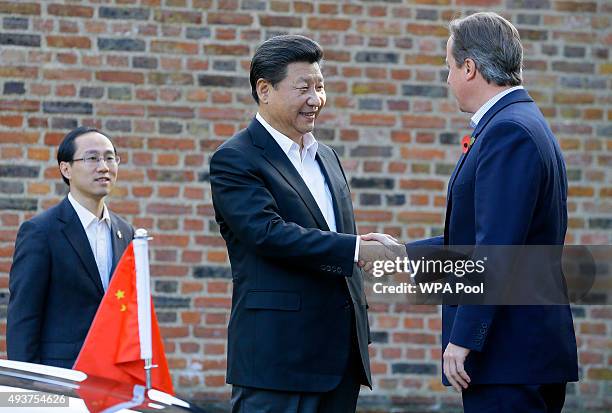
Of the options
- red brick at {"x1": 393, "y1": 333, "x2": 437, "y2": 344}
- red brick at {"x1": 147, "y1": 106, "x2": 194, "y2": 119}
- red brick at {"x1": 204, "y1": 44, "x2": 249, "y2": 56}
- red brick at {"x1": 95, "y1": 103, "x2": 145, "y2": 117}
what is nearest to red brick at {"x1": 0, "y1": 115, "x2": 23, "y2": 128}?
red brick at {"x1": 95, "y1": 103, "x2": 145, "y2": 117}

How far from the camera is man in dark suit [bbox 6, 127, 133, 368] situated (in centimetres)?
502

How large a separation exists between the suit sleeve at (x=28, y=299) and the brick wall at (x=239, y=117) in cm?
163

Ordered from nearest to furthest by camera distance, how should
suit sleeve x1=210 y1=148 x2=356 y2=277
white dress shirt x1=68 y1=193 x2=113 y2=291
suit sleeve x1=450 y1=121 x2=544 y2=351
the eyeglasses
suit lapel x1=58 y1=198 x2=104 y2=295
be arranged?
suit sleeve x1=450 y1=121 x2=544 y2=351
suit sleeve x1=210 y1=148 x2=356 y2=277
suit lapel x1=58 y1=198 x2=104 y2=295
white dress shirt x1=68 y1=193 x2=113 y2=291
the eyeglasses

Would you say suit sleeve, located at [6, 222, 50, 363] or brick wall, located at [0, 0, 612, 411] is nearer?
suit sleeve, located at [6, 222, 50, 363]

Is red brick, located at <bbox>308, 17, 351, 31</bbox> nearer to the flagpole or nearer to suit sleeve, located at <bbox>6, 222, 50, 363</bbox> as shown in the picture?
the flagpole

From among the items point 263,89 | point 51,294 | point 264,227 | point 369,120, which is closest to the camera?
point 264,227

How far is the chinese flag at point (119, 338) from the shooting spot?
16.0 feet

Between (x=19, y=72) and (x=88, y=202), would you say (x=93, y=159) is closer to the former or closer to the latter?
(x=88, y=202)

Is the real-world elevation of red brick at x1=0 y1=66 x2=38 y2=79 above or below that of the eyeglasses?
above

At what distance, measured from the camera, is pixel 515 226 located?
12.0ft

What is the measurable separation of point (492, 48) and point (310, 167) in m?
0.91

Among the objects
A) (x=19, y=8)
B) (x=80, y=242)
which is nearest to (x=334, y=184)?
(x=80, y=242)

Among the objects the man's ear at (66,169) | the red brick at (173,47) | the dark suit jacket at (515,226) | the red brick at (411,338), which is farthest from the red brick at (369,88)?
the dark suit jacket at (515,226)

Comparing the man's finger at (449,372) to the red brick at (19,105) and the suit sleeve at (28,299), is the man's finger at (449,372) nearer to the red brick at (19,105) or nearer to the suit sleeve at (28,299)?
the suit sleeve at (28,299)
